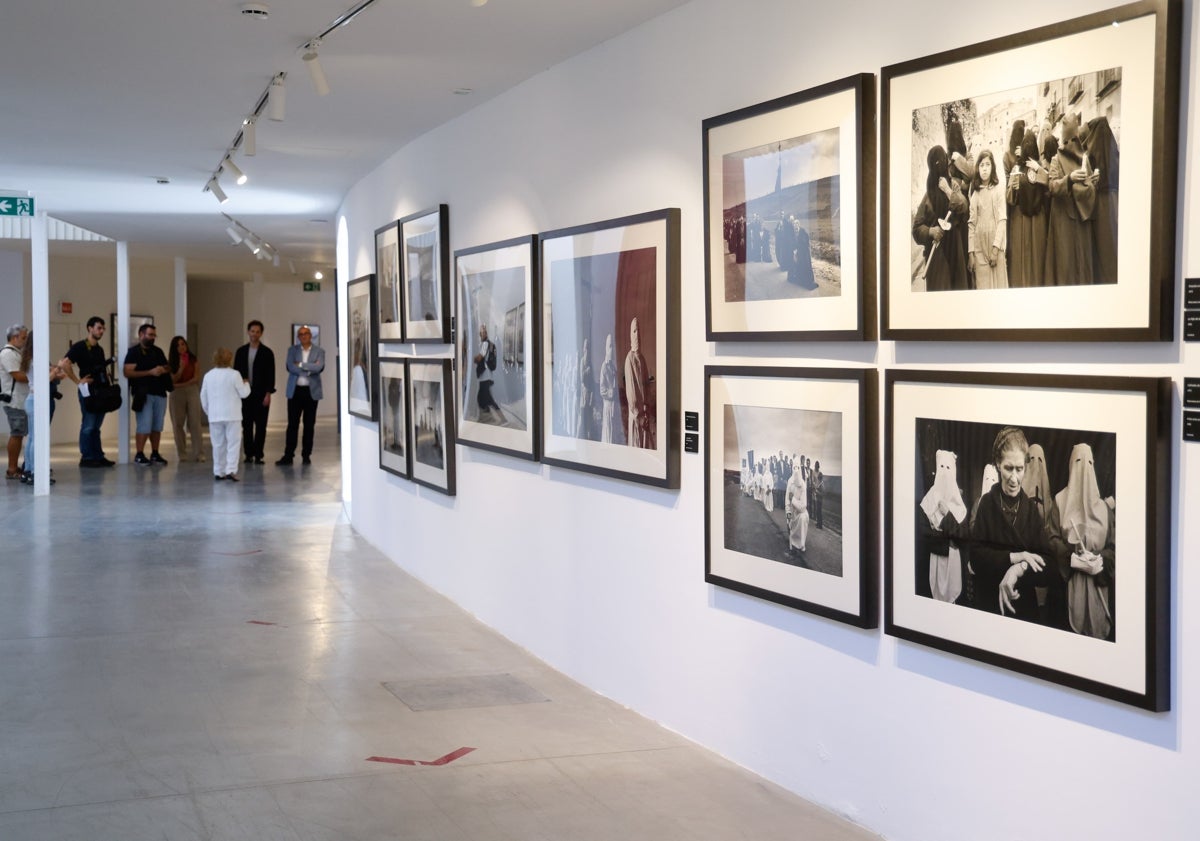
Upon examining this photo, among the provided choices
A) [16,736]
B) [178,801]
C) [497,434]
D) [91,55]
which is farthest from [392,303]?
[178,801]

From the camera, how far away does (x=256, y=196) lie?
10938 millimetres

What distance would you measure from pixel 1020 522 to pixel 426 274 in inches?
204

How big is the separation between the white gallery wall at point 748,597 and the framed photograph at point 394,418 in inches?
43.4

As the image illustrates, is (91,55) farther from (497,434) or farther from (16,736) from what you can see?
(16,736)

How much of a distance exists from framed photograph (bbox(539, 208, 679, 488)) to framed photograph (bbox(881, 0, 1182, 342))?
133cm

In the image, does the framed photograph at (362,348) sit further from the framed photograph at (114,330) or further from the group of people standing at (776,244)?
the framed photograph at (114,330)

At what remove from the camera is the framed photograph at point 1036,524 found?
2.82 m

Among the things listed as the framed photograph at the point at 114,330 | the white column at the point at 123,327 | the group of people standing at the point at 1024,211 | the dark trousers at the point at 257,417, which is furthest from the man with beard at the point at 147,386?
the group of people standing at the point at 1024,211

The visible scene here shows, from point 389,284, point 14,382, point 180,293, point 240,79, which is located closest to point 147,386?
point 14,382

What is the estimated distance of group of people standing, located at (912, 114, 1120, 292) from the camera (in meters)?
→ 2.90

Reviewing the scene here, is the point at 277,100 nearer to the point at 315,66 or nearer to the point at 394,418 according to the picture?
the point at 315,66

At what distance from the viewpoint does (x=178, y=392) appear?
637 inches

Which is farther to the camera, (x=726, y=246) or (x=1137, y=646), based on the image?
(x=726, y=246)

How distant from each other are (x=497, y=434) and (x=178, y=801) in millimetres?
2893
